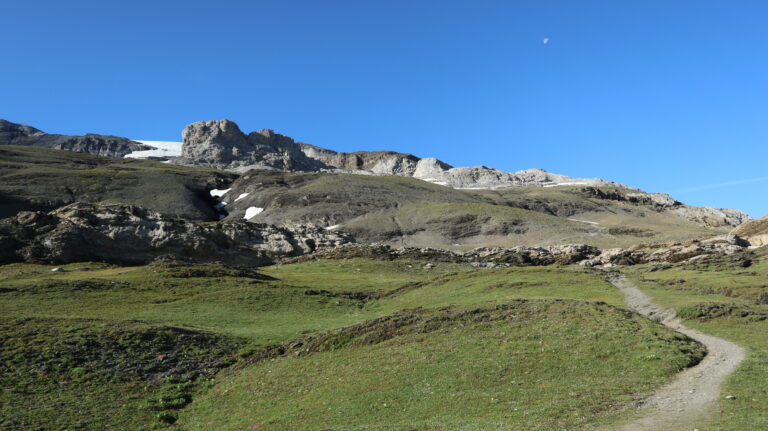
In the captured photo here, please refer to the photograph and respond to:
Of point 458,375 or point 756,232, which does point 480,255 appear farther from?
point 458,375

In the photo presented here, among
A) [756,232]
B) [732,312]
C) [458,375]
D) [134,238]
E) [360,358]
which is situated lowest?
[360,358]

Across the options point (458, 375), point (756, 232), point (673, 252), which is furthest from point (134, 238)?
point (756, 232)

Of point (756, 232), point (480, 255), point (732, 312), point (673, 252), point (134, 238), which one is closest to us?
point (732, 312)

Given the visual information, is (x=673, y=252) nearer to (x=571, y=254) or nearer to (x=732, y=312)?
(x=571, y=254)

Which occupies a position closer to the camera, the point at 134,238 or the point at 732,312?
the point at 732,312

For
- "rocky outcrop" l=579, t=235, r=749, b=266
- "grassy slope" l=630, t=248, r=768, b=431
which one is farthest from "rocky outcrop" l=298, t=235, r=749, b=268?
"grassy slope" l=630, t=248, r=768, b=431

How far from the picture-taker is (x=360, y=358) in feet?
100

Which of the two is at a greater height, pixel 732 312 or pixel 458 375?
pixel 732 312

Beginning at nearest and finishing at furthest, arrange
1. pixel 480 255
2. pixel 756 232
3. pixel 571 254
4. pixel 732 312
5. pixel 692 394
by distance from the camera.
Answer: pixel 692 394 → pixel 732 312 → pixel 571 254 → pixel 480 255 → pixel 756 232

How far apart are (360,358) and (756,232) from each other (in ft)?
382

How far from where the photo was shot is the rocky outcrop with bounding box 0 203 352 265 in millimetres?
77312

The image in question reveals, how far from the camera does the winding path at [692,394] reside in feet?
55.9

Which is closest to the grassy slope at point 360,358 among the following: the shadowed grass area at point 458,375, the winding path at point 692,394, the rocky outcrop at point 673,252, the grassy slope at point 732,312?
the shadowed grass area at point 458,375

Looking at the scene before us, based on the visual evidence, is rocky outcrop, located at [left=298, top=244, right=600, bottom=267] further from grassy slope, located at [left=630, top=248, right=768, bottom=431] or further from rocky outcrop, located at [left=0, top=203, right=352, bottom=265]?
grassy slope, located at [left=630, top=248, right=768, bottom=431]
